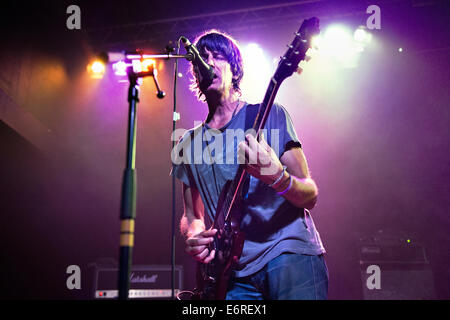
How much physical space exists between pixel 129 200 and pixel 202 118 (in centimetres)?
443

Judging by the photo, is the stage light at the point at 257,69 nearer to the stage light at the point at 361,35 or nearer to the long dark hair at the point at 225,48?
the stage light at the point at 361,35

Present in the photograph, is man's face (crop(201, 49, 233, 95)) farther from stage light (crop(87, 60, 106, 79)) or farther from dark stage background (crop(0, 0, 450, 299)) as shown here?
dark stage background (crop(0, 0, 450, 299))

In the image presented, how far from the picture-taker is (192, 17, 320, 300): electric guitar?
1.72 meters

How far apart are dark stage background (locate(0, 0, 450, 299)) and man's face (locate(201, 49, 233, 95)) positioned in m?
2.89

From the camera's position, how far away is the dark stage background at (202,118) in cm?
512

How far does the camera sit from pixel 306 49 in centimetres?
182

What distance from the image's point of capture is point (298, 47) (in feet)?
5.99

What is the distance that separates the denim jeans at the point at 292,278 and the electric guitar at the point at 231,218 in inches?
6.1
